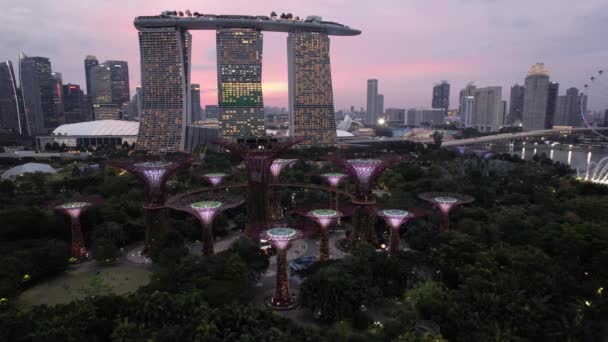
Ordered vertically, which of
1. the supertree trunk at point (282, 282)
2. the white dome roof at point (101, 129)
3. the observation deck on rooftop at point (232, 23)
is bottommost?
the supertree trunk at point (282, 282)

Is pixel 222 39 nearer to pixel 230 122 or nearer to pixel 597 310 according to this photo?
pixel 230 122

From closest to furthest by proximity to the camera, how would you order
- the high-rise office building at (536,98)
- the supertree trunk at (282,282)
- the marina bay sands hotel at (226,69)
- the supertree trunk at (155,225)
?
the supertree trunk at (282,282), the supertree trunk at (155,225), the marina bay sands hotel at (226,69), the high-rise office building at (536,98)

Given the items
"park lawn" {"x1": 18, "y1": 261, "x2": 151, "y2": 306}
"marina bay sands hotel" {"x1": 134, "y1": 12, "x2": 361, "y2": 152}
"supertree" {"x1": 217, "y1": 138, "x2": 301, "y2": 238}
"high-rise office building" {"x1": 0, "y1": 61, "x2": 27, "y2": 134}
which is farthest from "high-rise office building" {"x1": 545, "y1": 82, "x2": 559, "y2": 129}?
"high-rise office building" {"x1": 0, "y1": 61, "x2": 27, "y2": 134}

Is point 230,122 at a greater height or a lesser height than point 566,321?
greater

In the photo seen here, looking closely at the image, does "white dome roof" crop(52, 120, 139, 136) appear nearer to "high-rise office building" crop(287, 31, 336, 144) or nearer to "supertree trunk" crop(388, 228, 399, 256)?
"high-rise office building" crop(287, 31, 336, 144)

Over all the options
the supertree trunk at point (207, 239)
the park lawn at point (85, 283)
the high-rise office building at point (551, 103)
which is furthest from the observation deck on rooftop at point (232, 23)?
the high-rise office building at point (551, 103)

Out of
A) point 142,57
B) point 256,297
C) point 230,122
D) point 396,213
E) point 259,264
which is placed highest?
point 142,57

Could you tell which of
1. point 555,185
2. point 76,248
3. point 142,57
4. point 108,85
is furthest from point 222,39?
point 108,85

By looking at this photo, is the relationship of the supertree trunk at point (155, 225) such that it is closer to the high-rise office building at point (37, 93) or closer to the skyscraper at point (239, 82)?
the skyscraper at point (239, 82)
